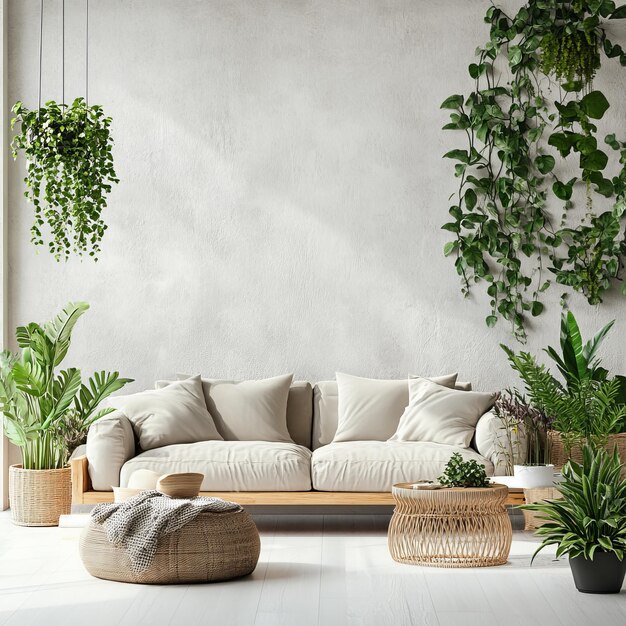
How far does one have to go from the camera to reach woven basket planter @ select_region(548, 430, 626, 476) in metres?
5.46

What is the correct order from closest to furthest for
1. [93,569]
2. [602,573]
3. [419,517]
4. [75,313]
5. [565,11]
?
[602,573] < [93,569] < [419,517] < [75,313] < [565,11]

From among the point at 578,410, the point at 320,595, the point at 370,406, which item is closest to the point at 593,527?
the point at 320,595

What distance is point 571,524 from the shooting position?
3734 mm

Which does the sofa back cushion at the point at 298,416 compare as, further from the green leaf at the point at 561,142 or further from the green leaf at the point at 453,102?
the green leaf at the point at 561,142

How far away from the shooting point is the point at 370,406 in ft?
18.8

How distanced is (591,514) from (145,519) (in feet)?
6.02

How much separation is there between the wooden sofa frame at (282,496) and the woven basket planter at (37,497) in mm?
408

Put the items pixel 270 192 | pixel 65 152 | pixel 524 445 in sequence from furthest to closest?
1. pixel 270 192
2. pixel 524 445
3. pixel 65 152

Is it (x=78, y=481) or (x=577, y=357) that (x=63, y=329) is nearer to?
(x=78, y=481)

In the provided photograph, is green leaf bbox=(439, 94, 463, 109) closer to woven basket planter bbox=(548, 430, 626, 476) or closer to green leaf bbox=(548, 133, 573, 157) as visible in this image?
green leaf bbox=(548, 133, 573, 157)

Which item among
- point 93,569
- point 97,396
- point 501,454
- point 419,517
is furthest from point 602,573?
point 97,396

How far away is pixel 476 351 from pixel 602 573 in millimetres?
2635

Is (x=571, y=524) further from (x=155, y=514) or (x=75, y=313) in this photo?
(x=75, y=313)

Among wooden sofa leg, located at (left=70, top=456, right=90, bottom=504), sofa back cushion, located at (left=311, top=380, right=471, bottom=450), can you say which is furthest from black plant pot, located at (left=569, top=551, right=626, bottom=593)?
wooden sofa leg, located at (left=70, top=456, right=90, bottom=504)
